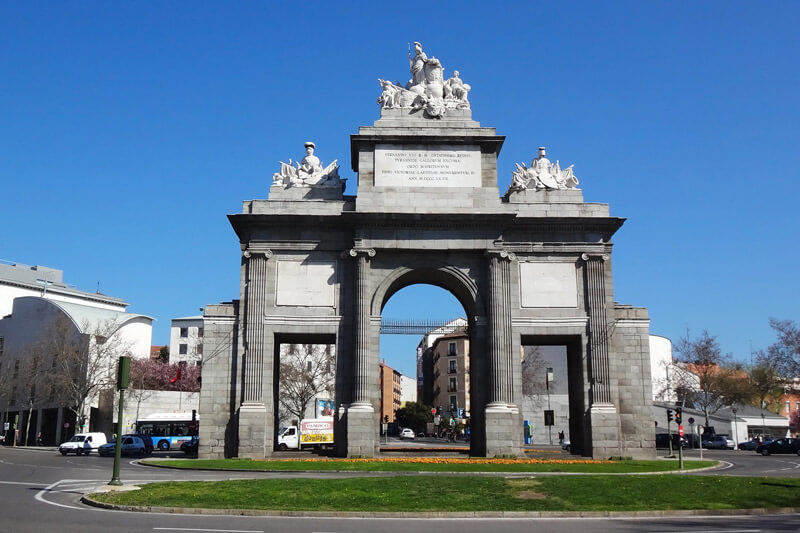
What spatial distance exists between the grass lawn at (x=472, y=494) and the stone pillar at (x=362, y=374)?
14.8 m

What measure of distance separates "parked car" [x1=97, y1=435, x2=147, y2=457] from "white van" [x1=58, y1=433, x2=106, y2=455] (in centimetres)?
227

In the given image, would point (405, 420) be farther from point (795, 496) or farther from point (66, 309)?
point (795, 496)

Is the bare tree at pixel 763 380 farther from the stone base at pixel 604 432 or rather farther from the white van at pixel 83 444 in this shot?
the white van at pixel 83 444

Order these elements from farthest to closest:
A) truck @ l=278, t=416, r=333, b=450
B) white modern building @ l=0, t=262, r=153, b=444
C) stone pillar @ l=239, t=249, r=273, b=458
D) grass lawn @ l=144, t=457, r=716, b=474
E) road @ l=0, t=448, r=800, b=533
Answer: white modern building @ l=0, t=262, r=153, b=444 < truck @ l=278, t=416, r=333, b=450 < stone pillar @ l=239, t=249, r=273, b=458 < grass lawn @ l=144, t=457, r=716, b=474 < road @ l=0, t=448, r=800, b=533

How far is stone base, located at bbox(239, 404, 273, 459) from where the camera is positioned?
40.5 meters

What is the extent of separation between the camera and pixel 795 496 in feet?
70.1

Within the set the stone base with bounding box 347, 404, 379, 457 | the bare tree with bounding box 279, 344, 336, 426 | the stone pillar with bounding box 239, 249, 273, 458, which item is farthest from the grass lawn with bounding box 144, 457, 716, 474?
the bare tree with bounding box 279, 344, 336, 426

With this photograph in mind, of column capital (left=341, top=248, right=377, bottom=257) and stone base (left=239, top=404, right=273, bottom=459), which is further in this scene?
column capital (left=341, top=248, right=377, bottom=257)

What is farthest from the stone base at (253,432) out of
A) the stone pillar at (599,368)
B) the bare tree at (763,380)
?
the bare tree at (763,380)

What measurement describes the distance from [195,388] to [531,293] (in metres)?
72.0

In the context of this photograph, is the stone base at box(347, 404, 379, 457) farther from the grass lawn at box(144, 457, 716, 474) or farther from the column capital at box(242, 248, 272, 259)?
the column capital at box(242, 248, 272, 259)

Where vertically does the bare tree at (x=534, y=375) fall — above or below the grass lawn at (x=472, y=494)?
above

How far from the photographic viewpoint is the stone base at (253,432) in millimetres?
40469

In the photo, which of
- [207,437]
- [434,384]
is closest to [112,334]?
[207,437]
